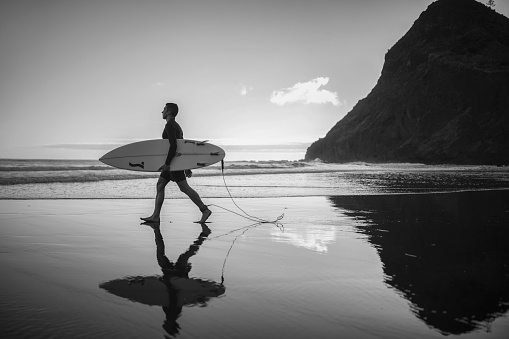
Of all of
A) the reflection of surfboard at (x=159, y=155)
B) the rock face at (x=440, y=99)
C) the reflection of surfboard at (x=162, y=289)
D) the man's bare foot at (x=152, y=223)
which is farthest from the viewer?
the rock face at (x=440, y=99)

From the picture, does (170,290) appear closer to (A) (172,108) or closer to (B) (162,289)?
(B) (162,289)

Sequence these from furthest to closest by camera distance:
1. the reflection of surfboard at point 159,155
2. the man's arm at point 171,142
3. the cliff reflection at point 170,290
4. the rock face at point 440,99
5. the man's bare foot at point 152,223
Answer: the rock face at point 440,99
the reflection of surfboard at point 159,155
the man's arm at point 171,142
the man's bare foot at point 152,223
the cliff reflection at point 170,290

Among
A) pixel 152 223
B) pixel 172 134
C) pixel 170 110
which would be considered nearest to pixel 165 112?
pixel 170 110

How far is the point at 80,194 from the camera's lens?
11938mm

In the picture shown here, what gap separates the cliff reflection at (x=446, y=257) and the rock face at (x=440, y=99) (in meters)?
51.5

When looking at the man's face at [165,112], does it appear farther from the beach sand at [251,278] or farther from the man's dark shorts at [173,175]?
the beach sand at [251,278]

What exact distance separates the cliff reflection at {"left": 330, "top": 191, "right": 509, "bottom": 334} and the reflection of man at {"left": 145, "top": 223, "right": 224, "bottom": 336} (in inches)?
64.3

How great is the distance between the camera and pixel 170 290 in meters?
3.09

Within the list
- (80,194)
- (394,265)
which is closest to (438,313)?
(394,265)

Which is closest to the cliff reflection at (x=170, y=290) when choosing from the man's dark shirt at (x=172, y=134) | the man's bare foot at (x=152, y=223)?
the man's bare foot at (x=152, y=223)

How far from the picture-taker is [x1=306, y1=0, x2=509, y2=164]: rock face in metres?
54.9

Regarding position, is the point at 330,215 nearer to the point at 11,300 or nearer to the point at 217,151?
the point at 217,151

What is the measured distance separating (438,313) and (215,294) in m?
1.71

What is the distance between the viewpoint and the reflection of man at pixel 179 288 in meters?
2.53
